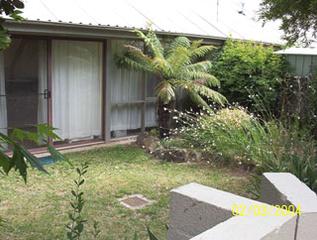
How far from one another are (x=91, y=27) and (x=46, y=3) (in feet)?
3.50

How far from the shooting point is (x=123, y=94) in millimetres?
9891

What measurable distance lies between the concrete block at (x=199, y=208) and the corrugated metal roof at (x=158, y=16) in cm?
484

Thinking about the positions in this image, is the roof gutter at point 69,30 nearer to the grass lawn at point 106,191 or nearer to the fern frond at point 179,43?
the fern frond at point 179,43

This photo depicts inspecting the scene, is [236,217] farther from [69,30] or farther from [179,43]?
[179,43]

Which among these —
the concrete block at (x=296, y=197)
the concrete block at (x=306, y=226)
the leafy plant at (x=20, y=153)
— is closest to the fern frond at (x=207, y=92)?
the concrete block at (x=296, y=197)

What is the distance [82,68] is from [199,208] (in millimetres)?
6979

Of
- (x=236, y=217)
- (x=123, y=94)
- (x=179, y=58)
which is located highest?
(x=179, y=58)

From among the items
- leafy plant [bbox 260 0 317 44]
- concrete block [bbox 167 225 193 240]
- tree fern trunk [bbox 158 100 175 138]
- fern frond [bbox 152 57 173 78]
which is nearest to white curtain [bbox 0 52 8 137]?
fern frond [bbox 152 57 173 78]

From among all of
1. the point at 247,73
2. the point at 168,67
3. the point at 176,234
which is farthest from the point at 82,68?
the point at 176,234

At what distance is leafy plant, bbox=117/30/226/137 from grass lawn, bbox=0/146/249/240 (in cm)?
145

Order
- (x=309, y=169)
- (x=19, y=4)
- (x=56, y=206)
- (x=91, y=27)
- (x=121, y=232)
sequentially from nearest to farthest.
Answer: (x=19, y=4) → (x=121, y=232) → (x=309, y=169) → (x=56, y=206) → (x=91, y=27)

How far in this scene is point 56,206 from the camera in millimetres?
5367

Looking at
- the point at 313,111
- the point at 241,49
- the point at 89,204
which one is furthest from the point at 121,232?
the point at 241,49

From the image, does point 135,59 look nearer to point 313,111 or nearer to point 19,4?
point 313,111
